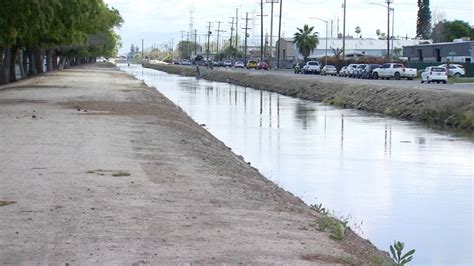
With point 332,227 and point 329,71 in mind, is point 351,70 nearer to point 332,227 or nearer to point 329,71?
point 329,71

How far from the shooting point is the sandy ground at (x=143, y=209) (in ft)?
31.6

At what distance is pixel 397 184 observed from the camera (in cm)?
2109

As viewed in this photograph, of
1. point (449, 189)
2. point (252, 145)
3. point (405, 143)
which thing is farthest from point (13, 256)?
point (405, 143)

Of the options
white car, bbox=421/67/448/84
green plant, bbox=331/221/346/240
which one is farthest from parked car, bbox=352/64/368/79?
green plant, bbox=331/221/346/240

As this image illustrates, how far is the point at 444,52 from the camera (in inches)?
4587

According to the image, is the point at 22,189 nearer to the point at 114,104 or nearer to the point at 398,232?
the point at 398,232

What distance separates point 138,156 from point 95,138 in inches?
146

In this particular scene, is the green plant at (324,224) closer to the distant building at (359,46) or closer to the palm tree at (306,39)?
the palm tree at (306,39)

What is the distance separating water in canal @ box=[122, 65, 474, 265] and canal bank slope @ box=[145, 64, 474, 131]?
1649mm

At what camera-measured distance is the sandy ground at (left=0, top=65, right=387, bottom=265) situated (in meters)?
9.62

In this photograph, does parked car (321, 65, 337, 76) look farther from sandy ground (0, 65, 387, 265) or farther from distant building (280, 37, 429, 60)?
sandy ground (0, 65, 387, 265)

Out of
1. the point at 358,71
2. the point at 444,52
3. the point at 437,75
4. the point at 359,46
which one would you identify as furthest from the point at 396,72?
the point at 359,46

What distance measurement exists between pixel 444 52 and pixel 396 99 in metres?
68.8

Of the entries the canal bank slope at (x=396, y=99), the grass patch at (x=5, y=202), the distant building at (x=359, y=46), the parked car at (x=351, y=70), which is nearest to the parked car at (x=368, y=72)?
the parked car at (x=351, y=70)
